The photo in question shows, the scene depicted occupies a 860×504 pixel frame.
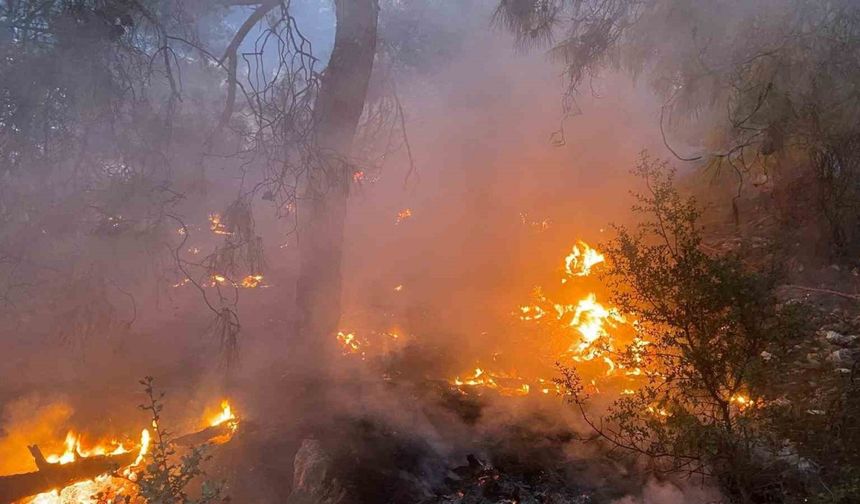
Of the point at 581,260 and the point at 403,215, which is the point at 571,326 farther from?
the point at 403,215

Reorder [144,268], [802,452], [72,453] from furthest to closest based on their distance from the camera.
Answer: [144,268] < [72,453] < [802,452]

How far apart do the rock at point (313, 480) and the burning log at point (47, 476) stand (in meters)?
1.40

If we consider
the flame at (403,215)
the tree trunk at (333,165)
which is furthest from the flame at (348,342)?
the flame at (403,215)

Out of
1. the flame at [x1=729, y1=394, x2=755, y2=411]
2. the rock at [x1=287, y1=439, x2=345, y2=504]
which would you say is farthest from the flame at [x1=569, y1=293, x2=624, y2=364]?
the rock at [x1=287, y1=439, x2=345, y2=504]

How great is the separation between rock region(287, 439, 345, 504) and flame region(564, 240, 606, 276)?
201 inches

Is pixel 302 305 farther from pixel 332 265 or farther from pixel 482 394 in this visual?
pixel 482 394

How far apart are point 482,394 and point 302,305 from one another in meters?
2.21

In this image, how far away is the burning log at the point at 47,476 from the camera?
397 cm

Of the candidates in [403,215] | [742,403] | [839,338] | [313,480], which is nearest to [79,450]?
[313,480]

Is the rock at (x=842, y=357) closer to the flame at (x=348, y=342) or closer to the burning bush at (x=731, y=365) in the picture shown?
the burning bush at (x=731, y=365)

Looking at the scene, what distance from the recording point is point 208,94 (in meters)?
9.35

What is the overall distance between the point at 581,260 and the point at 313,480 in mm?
5777

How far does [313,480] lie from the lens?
3.58m

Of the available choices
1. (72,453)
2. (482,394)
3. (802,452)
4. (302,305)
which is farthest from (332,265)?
(802,452)
